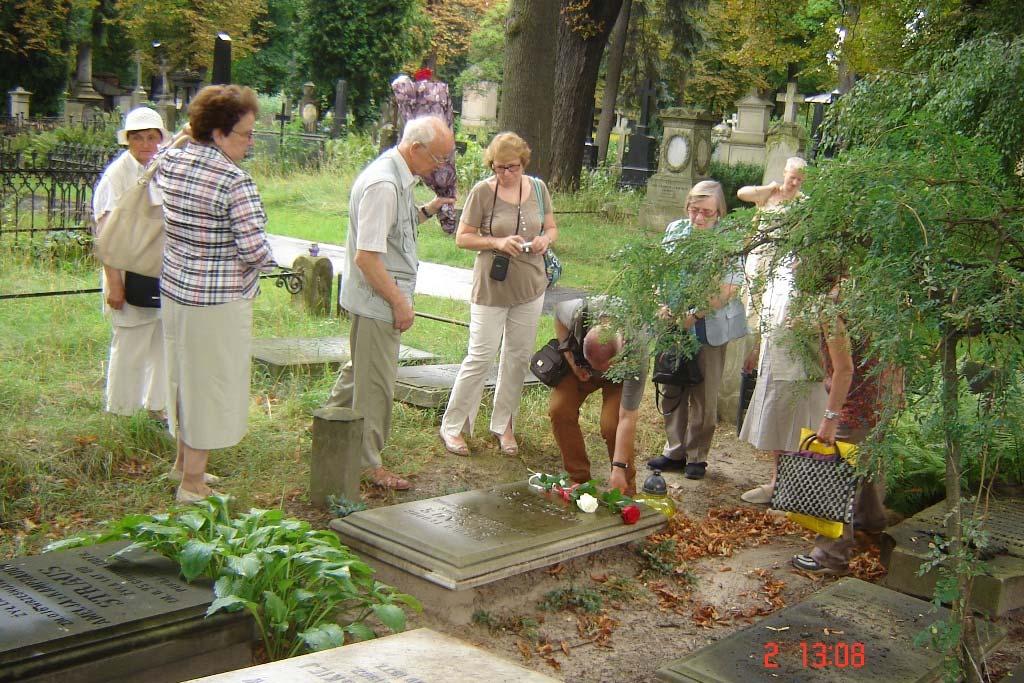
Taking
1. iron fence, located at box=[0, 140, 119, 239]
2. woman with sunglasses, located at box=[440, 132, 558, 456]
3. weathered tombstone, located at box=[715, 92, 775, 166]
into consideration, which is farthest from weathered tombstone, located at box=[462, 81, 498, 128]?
woman with sunglasses, located at box=[440, 132, 558, 456]

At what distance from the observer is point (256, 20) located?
36.2 meters

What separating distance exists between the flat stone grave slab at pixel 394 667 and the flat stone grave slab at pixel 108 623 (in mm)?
612

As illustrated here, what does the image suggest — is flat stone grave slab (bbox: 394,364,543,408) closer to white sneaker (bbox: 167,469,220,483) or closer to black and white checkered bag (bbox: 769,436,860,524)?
white sneaker (bbox: 167,469,220,483)

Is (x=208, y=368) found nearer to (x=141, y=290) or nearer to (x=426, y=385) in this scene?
(x=141, y=290)

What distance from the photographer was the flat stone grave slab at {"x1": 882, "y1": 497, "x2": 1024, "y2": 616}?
15.5 ft

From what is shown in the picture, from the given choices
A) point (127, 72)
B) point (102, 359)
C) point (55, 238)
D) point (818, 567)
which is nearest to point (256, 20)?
point (127, 72)

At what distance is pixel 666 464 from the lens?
6.56m

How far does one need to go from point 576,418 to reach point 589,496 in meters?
0.84

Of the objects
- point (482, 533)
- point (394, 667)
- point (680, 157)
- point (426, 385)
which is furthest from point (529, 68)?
point (394, 667)

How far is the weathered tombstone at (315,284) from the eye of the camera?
30.6 ft

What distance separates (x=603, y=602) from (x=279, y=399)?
2895mm

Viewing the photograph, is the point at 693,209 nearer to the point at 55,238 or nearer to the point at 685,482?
the point at 685,482

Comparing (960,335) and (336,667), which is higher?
(960,335)
